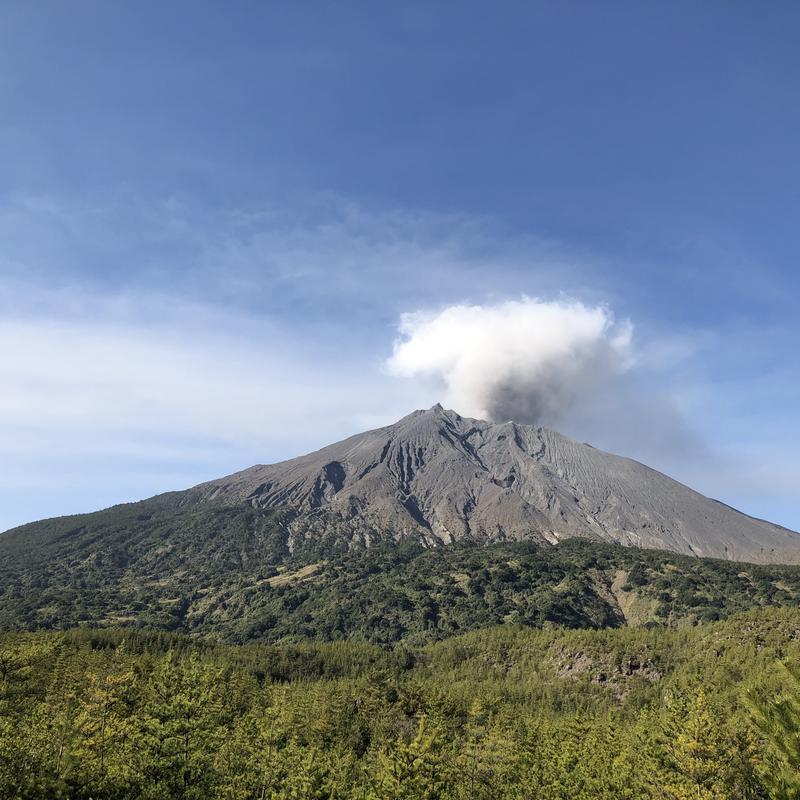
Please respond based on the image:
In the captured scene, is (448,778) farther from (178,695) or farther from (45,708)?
(45,708)

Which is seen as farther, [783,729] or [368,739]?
[368,739]

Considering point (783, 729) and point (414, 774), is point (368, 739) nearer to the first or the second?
point (414, 774)

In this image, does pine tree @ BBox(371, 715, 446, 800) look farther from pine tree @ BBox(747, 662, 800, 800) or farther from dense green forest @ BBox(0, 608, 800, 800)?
pine tree @ BBox(747, 662, 800, 800)

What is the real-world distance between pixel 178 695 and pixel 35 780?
9549 millimetres

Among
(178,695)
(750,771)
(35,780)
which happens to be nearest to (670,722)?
(750,771)

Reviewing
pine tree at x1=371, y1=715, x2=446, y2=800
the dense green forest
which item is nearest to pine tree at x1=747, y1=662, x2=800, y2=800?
the dense green forest

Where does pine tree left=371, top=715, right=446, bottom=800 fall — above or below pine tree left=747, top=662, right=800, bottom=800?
below

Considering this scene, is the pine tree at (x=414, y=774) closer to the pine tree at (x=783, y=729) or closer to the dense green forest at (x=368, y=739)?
the dense green forest at (x=368, y=739)

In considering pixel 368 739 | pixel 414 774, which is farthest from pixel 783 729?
pixel 368 739

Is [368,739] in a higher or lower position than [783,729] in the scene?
lower

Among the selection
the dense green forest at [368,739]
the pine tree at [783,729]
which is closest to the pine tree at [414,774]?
the dense green forest at [368,739]

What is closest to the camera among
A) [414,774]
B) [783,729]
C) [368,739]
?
[783,729]

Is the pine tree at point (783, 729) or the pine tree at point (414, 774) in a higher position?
the pine tree at point (783, 729)

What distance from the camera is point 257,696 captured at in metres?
101
